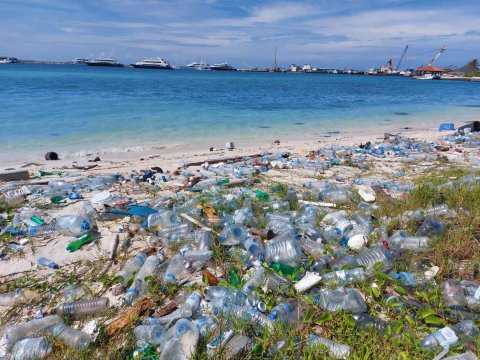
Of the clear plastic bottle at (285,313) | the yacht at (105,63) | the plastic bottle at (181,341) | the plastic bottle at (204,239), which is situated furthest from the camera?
the yacht at (105,63)

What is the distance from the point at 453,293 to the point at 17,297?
3.02 m

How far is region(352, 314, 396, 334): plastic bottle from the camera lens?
6.71 feet

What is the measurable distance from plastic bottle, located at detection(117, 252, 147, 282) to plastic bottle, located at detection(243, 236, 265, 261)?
88cm

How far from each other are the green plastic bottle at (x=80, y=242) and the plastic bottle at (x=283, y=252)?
1680mm

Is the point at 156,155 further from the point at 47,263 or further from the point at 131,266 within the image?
the point at 131,266

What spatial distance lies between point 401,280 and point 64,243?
290cm

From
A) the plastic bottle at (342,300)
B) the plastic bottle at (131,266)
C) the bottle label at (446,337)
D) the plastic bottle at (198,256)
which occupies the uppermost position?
the bottle label at (446,337)

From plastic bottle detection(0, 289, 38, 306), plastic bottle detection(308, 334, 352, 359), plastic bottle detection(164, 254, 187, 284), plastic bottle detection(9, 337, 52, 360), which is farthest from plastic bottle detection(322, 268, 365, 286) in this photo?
plastic bottle detection(0, 289, 38, 306)

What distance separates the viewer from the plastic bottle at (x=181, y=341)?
1.86m

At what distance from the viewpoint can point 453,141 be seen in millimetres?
9203

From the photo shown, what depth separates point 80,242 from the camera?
314cm

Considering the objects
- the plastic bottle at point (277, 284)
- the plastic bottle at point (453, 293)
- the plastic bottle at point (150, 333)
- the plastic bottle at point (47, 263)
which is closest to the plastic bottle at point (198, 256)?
the plastic bottle at point (277, 284)

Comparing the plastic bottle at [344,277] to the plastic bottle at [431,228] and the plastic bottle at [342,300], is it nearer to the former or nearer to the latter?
the plastic bottle at [342,300]

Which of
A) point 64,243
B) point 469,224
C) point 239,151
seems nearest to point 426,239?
point 469,224
